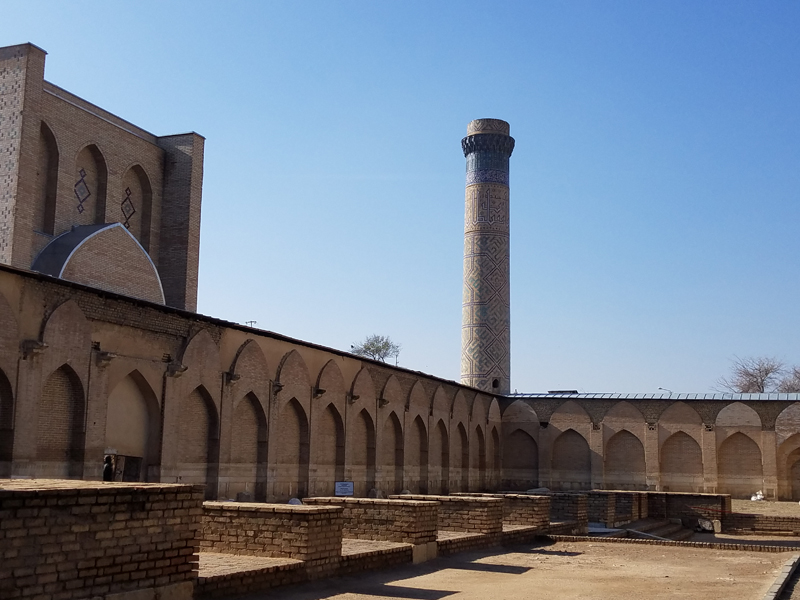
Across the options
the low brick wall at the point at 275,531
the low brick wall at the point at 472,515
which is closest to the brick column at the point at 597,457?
the low brick wall at the point at 472,515

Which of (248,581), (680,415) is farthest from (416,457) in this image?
(248,581)

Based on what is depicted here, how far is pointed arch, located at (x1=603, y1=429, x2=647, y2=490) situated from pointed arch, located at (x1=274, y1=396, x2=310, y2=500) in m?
12.9

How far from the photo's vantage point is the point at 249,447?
50.1 feet

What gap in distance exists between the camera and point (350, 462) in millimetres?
18500

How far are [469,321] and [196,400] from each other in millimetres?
17681

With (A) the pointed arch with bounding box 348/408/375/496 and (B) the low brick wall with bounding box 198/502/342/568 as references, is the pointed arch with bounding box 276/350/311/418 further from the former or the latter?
(B) the low brick wall with bounding box 198/502/342/568

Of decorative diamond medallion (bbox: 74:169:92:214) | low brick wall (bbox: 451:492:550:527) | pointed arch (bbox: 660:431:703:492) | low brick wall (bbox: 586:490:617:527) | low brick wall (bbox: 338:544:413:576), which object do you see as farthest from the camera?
pointed arch (bbox: 660:431:703:492)

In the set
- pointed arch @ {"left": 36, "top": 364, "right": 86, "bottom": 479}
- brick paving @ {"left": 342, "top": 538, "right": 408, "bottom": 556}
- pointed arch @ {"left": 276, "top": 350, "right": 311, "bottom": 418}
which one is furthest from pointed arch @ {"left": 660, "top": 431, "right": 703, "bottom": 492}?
pointed arch @ {"left": 36, "top": 364, "right": 86, "bottom": 479}

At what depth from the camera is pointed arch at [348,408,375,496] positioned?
18.8 m

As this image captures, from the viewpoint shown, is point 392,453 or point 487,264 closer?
point 392,453

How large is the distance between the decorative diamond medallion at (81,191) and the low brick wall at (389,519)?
10.8 metres

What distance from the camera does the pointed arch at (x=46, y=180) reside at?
17.3 m

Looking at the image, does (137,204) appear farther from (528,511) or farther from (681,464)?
(681,464)

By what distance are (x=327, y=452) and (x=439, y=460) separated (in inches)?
248
